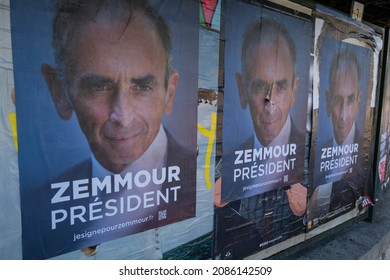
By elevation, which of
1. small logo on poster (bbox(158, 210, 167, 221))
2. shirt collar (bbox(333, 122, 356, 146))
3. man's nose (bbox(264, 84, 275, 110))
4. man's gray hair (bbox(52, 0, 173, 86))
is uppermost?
man's gray hair (bbox(52, 0, 173, 86))

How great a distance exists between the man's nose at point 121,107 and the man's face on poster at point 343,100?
2.41 m

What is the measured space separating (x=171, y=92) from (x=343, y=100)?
7.98ft

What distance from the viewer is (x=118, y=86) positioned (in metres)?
1.85

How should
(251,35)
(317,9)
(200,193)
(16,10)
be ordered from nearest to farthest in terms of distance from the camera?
(16,10) → (200,193) → (251,35) → (317,9)

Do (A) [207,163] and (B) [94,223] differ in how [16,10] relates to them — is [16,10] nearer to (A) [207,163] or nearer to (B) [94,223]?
(B) [94,223]

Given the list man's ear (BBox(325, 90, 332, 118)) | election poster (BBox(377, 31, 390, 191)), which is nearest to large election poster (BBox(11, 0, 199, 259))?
man's ear (BBox(325, 90, 332, 118))

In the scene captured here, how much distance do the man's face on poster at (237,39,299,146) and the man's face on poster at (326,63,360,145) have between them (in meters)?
0.80

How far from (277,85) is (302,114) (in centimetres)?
52

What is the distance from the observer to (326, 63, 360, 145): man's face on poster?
11.4 feet

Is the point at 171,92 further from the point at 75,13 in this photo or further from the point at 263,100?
the point at 263,100

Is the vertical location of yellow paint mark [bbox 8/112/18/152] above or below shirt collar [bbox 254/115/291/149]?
above

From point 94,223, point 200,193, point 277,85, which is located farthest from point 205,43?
point 94,223

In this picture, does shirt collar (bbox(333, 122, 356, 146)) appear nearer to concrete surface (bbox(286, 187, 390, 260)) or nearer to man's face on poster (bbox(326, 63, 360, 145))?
man's face on poster (bbox(326, 63, 360, 145))

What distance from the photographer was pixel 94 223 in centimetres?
184
